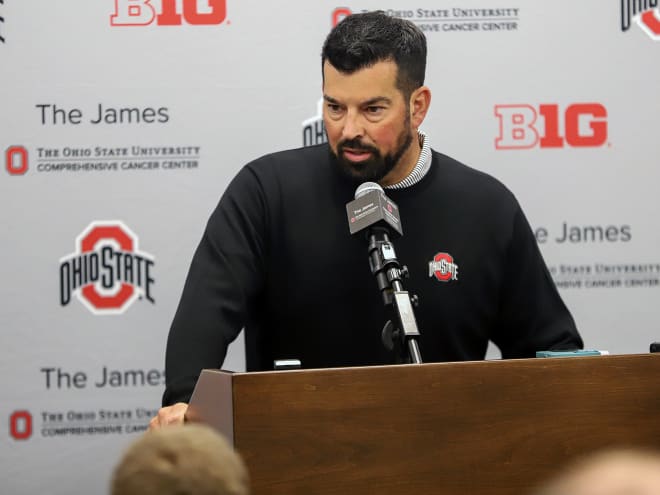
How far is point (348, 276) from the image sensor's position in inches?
108

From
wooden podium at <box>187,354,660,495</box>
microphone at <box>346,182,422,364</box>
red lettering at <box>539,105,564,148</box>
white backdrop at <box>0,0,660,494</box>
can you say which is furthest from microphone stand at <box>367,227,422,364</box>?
red lettering at <box>539,105,564,148</box>

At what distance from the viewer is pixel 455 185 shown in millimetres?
2928

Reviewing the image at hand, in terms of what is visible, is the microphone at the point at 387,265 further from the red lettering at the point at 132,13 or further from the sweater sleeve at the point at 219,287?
the red lettering at the point at 132,13

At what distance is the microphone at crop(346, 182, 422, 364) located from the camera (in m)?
1.90

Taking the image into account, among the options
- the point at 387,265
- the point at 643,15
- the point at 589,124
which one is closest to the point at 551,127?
the point at 589,124

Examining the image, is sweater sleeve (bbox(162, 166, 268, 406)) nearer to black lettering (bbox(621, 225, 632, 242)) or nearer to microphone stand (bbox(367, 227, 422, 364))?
microphone stand (bbox(367, 227, 422, 364))

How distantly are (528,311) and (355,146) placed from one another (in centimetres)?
63

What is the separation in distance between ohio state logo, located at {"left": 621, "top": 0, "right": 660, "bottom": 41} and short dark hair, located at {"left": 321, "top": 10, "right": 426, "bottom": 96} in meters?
1.11

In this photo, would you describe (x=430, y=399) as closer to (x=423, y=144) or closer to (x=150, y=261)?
(x=423, y=144)

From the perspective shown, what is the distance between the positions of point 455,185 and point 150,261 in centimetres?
110

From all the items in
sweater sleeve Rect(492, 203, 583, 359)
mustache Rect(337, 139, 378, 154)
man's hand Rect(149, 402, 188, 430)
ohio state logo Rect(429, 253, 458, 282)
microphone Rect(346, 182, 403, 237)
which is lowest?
man's hand Rect(149, 402, 188, 430)

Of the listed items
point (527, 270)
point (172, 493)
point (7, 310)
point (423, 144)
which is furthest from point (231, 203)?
point (172, 493)

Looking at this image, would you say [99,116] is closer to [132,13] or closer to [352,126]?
[132,13]

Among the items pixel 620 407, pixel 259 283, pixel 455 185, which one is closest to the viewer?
pixel 620 407
